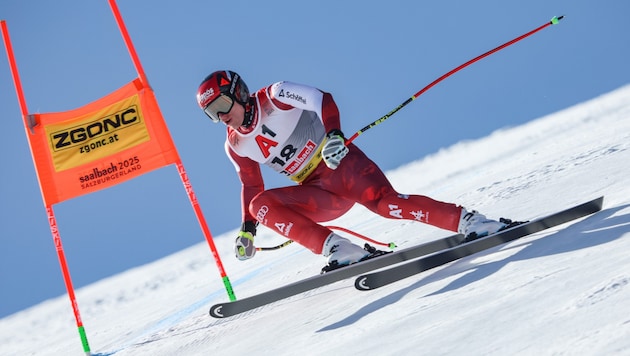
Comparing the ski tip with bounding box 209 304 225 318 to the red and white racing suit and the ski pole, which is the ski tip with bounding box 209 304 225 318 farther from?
the ski pole

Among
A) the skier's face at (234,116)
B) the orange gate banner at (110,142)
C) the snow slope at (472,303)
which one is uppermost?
the orange gate banner at (110,142)

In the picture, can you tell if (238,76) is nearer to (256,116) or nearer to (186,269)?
(256,116)

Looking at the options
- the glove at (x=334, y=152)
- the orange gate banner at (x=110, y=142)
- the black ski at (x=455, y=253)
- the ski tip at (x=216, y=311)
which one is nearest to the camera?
the black ski at (x=455, y=253)

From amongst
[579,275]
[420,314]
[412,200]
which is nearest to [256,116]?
[412,200]

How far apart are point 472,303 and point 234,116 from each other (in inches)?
92.1

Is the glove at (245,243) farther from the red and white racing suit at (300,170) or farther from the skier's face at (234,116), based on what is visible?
the skier's face at (234,116)

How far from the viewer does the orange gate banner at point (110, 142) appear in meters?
5.99

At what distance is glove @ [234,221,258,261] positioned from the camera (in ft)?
16.2

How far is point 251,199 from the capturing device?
5.14 m

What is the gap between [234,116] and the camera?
4754mm

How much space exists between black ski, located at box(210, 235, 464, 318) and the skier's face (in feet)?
3.61

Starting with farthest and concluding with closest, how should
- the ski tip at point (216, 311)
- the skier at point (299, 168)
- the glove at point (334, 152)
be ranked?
the ski tip at point (216, 311) < the skier at point (299, 168) < the glove at point (334, 152)

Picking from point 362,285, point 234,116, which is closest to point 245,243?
point 234,116

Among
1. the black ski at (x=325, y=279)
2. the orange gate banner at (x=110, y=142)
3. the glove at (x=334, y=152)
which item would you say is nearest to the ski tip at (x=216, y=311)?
the black ski at (x=325, y=279)
